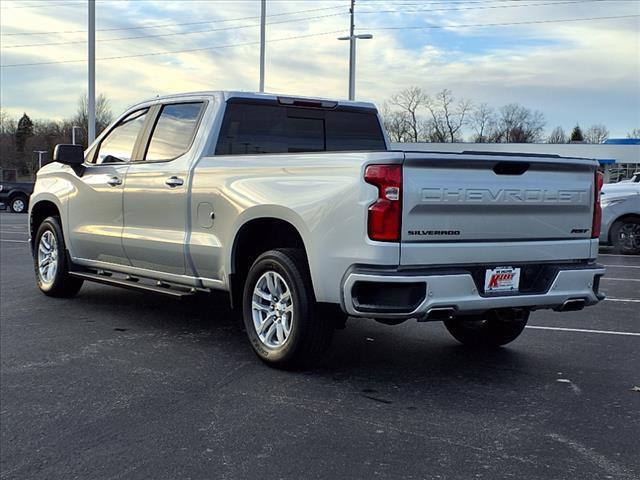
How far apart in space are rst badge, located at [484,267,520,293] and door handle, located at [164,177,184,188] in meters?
2.64

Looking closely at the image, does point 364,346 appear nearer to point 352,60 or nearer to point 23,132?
point 352,60

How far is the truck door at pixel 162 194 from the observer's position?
6133mm

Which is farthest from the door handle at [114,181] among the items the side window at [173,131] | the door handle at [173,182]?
the door handle at [173,182]

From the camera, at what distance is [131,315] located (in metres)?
7.30

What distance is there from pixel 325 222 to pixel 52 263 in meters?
4.46

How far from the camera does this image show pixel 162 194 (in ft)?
20.7

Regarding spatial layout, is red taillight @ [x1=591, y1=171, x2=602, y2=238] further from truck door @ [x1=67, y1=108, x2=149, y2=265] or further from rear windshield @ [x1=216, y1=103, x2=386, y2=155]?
truck door @ [x1=67, y1=108, x2=149, y2=265]

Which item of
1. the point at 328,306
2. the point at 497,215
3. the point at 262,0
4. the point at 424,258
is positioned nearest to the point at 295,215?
the point at 328,306

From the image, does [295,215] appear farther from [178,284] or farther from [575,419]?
[575,419]

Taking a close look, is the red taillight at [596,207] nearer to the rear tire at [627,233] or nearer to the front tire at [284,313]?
the front tire at [284,313]

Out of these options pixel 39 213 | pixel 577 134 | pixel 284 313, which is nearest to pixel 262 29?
pixel 39 213

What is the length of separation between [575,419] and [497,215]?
1.36 m

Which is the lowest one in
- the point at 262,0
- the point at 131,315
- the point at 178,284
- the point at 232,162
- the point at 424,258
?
the point at 131,315

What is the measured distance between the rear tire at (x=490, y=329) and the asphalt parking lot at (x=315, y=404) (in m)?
0.12
